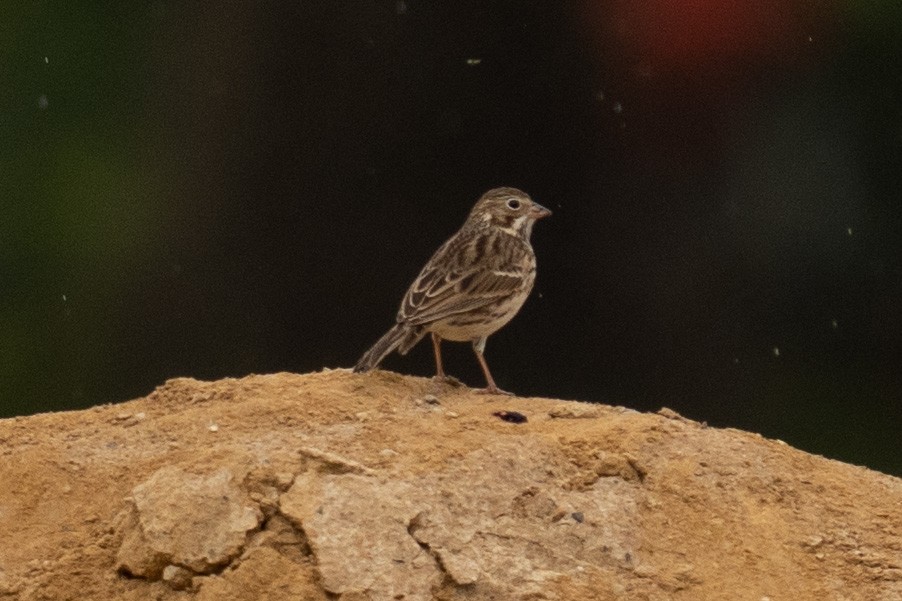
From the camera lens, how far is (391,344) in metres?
8.33

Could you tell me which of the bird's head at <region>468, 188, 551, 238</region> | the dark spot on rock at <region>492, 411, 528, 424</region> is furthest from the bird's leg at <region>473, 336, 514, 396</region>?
the bird's head at <region>468, 188, 551, 238</region>

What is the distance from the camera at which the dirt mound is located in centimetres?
580

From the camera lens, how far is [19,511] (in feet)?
20.8

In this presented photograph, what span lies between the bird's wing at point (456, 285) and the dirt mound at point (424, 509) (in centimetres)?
148

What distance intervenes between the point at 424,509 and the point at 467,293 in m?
2.90

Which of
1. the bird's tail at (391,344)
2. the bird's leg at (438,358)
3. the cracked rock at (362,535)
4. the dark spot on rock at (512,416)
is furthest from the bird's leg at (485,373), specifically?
the cracked rock at (362,535)

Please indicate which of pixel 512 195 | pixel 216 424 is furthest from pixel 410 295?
pixel 216 424

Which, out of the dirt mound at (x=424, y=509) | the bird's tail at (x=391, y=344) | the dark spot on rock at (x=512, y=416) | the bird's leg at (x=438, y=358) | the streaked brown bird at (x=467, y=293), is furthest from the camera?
the streaked brown bird at (x=467, y=293)

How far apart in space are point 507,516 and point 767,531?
1.02 m

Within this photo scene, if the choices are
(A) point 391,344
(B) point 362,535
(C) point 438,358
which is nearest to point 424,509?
(B) point 362,535

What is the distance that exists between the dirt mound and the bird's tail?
73 cm

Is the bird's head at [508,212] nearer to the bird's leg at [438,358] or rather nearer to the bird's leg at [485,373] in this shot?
the bird's leg at [485,373]

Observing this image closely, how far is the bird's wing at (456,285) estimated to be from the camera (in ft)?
28.2

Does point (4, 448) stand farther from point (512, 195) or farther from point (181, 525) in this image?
point (512, 195)
